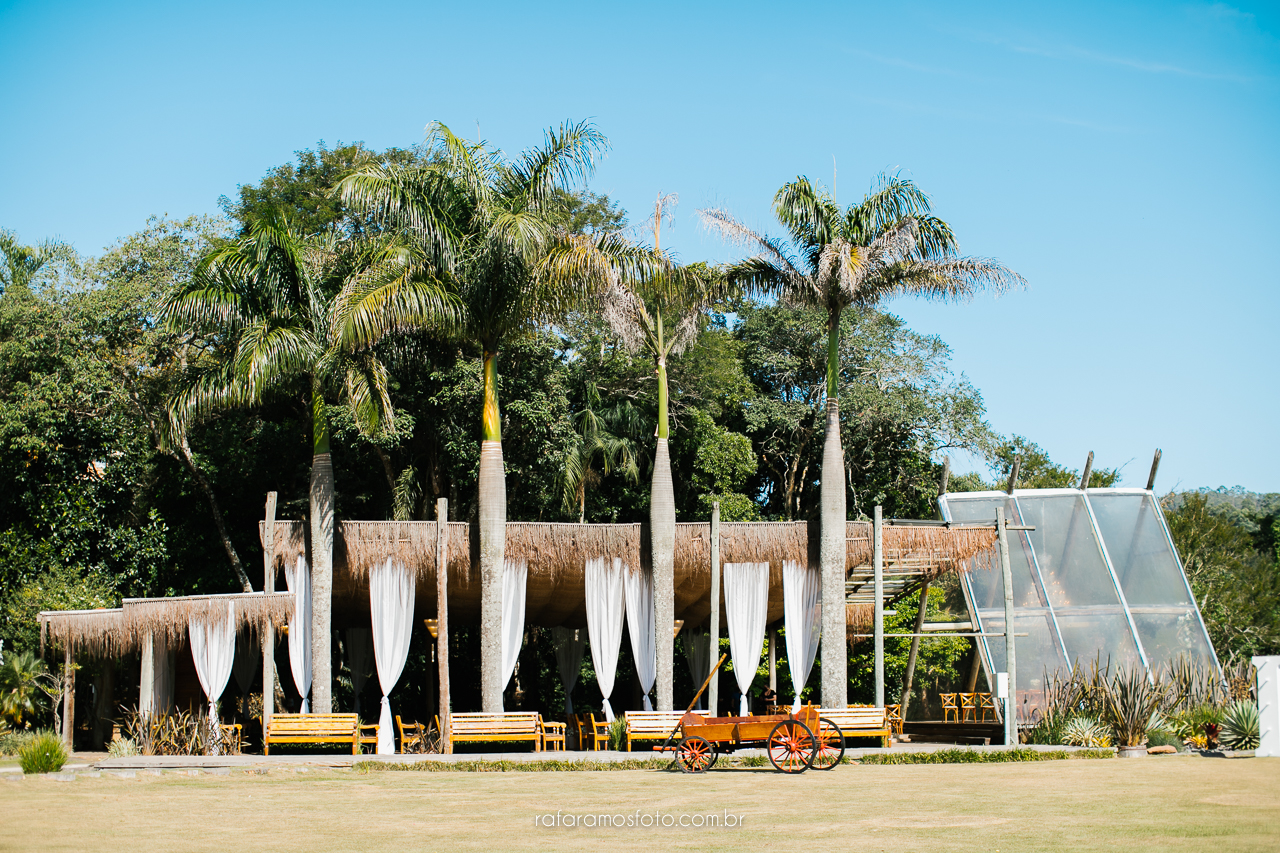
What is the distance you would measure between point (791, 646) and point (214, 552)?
548 inches

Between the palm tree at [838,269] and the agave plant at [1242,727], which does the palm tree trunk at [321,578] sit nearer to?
the palm tree at [838,269]

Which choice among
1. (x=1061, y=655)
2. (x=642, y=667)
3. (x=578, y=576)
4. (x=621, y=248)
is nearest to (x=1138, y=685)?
(x=1061, y=655)

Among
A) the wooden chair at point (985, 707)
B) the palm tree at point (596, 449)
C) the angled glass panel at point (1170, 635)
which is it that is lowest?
the wooden chair at point (985, 707)

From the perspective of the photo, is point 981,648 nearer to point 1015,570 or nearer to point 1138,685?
point 1015,570

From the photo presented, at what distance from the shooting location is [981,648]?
17.9 m

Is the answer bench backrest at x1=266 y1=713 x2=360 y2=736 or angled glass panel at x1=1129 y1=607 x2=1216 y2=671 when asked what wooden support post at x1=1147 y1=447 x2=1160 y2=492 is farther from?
bench backrest at x1=266 y1=713 x2=360 y2=736

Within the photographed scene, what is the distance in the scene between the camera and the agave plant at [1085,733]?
49.6 feet

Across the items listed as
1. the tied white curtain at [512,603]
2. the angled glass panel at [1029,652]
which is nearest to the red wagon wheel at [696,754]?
the tied white curtain at [512,603]

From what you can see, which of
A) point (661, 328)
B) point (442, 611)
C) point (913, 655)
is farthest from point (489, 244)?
point (913, 655)

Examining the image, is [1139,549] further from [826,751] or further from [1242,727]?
[826,751]

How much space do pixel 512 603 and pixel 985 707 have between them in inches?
348

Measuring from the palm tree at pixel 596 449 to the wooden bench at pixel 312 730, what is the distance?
869 centimetres

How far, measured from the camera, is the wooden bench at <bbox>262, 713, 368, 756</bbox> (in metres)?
15.7

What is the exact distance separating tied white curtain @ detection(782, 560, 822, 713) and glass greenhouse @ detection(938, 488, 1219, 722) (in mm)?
2703
